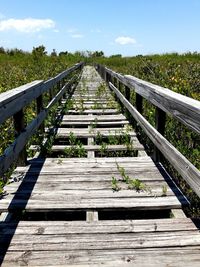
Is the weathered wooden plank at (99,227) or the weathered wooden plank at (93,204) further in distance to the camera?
the weathered wooden plank at (93,204)

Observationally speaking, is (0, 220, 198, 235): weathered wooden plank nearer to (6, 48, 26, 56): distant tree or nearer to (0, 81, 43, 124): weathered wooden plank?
(0, 81, 43, 124): weathered wooden plank

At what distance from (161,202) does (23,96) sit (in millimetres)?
1914

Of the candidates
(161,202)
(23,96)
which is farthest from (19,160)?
(161,202)

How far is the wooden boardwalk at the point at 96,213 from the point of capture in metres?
2.55

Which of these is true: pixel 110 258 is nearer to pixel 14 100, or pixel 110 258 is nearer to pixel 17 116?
pixel 14 100

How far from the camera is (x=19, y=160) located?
4.61 meters

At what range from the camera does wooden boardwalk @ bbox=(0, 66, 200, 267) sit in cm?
255

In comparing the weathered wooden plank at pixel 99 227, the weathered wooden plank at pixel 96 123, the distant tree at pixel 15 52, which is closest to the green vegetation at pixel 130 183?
the weathered wooden plank at pixel 99 227

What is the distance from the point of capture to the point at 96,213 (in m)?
3.26

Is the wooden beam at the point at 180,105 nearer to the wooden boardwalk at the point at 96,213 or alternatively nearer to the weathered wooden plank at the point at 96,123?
the wooden boardwalk at the point at 96,213

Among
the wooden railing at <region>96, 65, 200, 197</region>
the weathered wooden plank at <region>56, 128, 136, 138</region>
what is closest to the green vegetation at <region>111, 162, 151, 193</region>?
the wooden railing at <region>96, 65, 200, 197</region>

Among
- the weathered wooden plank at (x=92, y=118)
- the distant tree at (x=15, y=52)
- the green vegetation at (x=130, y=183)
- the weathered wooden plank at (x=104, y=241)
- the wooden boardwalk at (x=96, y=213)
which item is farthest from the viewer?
the distant tree at (x=15, y=52)

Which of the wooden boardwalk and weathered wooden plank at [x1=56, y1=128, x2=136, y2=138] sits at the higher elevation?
weathered wooden plank at [x1=56, y1=128, x2=136, y2=138]

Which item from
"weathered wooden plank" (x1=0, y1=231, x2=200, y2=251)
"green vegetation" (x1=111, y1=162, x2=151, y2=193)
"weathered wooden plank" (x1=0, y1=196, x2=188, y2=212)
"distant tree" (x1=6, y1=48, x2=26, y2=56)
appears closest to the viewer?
"weathered wooden plank" (x1=0, y1=231, x2=200, y2=251)
